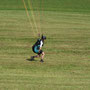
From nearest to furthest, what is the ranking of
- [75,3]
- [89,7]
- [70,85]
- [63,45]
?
1. [70,85]
2. [63,45]
3. [89,7]
4. [75,3]

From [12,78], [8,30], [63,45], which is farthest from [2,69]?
[8,30]

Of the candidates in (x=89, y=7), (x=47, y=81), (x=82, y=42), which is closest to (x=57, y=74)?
(x=47, y=81)

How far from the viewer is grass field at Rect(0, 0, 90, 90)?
14547 mm

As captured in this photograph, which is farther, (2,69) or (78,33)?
(78,33)

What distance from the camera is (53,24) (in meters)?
30.2

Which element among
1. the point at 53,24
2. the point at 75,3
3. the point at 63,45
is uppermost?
the point at 63,45

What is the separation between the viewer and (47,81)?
14625 mm

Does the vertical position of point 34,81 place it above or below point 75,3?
above

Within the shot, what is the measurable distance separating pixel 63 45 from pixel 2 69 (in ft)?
22.9

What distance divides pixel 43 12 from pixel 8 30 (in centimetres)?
1193

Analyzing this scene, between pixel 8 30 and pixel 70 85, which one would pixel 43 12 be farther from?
pixel 70 85

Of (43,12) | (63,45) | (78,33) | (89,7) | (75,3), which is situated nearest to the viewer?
(63,45)

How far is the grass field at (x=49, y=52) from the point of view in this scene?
47.7ft

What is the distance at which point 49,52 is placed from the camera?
20.0 meters
